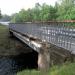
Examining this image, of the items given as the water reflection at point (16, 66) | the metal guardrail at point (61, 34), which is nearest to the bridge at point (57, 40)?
the metal guardrail at point (61, 34)

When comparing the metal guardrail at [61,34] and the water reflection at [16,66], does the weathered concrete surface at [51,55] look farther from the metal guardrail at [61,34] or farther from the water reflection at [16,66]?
the water reflection at [16,66]

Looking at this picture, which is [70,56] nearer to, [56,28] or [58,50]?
[58,50]

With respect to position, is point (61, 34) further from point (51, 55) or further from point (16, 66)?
point (16, 66)

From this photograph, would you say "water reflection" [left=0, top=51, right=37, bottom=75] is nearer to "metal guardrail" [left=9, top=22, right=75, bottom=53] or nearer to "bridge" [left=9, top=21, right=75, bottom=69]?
"metal guardrail" [left=9, top=22, right=75, bottom=53]

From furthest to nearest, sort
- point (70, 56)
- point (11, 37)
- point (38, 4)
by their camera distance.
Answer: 1. point (38, 4)
2. point (11, 37)
3. point (70, 56)

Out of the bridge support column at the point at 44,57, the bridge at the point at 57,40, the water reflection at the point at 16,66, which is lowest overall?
the water reflection at the point at 16,66

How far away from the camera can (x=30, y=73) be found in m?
14.8

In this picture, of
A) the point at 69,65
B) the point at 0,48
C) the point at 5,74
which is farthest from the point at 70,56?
the point at 0,48

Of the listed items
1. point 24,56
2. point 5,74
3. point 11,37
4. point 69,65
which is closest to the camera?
point 69,65

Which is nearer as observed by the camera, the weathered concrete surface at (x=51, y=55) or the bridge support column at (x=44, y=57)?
the weathered concrete surface at (x=51, y=55)

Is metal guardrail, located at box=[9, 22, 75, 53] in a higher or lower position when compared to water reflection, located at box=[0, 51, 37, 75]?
Result: higher

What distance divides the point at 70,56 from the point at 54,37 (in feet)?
10.4

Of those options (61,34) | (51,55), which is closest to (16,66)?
(51,55)

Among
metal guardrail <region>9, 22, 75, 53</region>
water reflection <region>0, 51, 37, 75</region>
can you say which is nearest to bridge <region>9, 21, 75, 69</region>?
metal guardrail <region>9, 22, 75, 53</region>
